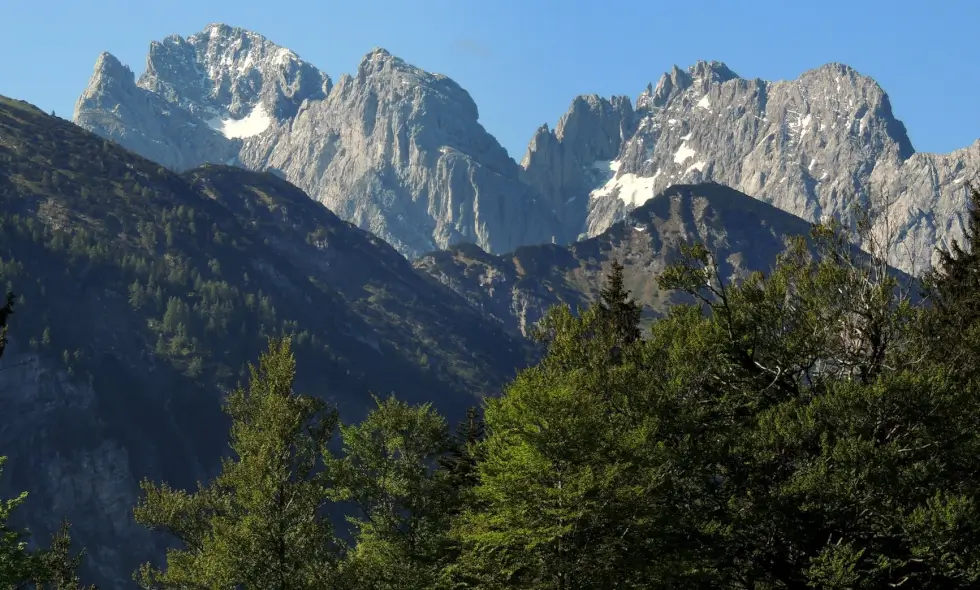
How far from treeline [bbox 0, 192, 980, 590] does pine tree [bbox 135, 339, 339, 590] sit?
0.10m

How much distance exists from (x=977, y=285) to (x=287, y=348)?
38.0 m

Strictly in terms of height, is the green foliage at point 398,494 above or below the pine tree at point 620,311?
below

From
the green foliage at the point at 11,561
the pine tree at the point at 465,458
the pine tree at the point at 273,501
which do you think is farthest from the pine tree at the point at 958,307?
the green foliage at the point at 11,561

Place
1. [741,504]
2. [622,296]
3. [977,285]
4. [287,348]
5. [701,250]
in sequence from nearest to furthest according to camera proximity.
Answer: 1. [741,504]
2. [701,250]
3. [287,348]
4. [977,285]
5. [622,296]

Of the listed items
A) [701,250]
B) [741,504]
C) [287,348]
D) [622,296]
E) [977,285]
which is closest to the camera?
[741,504]

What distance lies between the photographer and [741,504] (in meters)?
39.9

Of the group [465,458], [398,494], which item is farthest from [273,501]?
[465,458]

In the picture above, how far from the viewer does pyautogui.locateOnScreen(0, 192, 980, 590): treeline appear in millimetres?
37031

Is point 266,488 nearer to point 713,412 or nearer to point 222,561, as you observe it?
point 222,561

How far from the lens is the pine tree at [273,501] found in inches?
1603

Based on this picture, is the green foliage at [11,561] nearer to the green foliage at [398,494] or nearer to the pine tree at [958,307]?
the green foliage at [398,494]

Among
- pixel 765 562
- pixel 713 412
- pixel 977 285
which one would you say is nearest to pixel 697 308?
pixel 713 412

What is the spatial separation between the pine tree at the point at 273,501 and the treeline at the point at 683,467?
0.10 meters

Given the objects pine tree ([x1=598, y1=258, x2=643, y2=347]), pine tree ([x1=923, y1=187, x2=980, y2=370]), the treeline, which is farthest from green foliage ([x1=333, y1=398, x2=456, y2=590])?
pine tree ([x1=923, y1=187, x2=980, y2=370])
